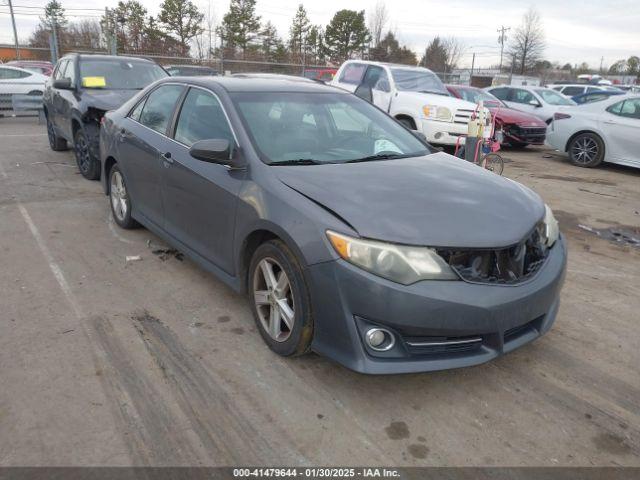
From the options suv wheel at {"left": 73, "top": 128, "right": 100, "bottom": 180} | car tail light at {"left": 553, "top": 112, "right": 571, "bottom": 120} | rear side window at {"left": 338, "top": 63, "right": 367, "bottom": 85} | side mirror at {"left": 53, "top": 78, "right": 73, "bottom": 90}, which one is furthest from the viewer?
rear side window at {"left": 338, "top": 63, "right": 367, "bottom": 85}

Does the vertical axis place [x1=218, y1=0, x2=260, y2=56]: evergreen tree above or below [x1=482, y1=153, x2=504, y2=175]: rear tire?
above

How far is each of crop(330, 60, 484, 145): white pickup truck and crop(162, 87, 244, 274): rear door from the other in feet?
20.1

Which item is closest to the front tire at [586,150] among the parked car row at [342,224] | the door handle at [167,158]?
the parked car row at [342,224]

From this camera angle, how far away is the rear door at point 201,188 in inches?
135

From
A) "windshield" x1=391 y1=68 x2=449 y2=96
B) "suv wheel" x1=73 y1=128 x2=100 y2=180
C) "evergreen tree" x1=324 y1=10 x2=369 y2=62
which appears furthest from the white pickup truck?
"evergreen tree" x1=324 y1=10 x2=369 y2=62

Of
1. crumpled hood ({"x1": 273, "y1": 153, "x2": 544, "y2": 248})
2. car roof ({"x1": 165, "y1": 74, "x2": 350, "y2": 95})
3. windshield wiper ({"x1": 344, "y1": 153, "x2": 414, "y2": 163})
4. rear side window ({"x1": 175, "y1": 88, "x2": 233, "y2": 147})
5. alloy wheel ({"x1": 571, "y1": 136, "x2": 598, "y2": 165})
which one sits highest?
car roof ({"x1": 165, "y1": 74, "x2": 350, "y2": 95})

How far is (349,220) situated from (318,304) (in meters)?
0.47

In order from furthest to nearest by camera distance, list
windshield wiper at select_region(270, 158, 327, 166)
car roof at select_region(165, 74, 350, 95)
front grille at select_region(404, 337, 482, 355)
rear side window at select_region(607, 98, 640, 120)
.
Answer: rear side window at select_region(607, 98, 640, 120) < car roof at select_region(165, 74, 350, 95) < windshield wiper at select_region(270, 158, 327, 166) < front grille at select_region(404, 337, 482, 355)

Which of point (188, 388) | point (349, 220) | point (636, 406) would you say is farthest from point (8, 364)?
point (636, 406)

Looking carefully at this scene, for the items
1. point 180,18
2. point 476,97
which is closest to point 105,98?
point 476,97

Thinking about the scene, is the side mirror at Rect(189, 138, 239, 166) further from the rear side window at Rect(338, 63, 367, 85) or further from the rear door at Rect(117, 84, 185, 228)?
the rear side window at Rect(338, 63, 367, 85)

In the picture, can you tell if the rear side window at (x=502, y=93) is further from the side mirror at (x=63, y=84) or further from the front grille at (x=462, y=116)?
the side mirror at (x=63, y=84)

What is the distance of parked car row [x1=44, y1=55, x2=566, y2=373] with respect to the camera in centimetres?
254

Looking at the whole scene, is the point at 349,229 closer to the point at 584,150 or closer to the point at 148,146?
the point at 148,146
